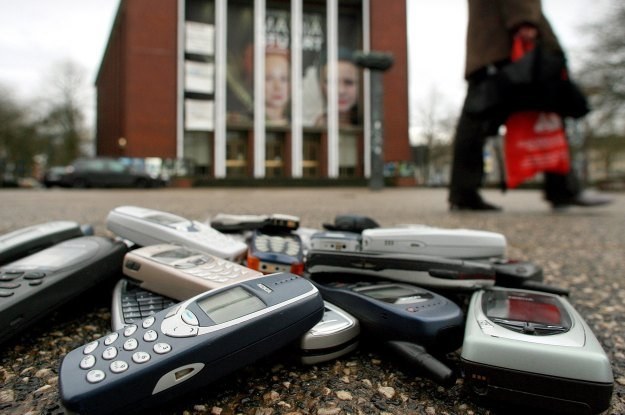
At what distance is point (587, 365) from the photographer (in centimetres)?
42

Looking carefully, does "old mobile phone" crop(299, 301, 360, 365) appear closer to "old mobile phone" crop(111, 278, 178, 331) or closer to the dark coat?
"old mobile phone" crop(111, 278, 178, 331)

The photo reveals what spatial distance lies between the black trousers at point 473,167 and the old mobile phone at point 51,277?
252cm

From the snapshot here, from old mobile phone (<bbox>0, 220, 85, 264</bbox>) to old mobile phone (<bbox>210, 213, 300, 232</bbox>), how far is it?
346 millimetres

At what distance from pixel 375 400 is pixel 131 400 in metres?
0.27

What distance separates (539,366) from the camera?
43cm

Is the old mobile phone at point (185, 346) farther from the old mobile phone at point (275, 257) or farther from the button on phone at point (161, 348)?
the old mobile phone at point (275, 257)

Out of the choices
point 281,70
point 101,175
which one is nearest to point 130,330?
point 101,175

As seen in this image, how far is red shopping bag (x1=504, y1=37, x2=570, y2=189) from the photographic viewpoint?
→ 8.93 feet

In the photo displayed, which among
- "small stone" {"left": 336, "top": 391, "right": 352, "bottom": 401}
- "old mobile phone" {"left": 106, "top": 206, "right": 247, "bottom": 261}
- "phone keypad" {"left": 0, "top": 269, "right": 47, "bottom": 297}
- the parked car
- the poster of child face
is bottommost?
"small stone" {"left": 336, "top": 391, "right": 352, "bottom": 401}

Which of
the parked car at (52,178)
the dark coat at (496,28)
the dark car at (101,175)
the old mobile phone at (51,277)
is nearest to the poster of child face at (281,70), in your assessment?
the dark car at (101,175)

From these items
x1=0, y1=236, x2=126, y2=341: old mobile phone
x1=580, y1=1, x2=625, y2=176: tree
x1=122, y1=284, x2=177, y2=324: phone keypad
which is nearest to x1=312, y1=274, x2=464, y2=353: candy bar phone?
x1=122, y1=284, x2=177, y2=324: phone keypad

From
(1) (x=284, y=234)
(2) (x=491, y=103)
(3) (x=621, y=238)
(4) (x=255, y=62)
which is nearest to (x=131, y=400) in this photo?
(1) (x=284, y=234)

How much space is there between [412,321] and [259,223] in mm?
618

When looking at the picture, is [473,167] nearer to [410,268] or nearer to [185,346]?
[410,268]
